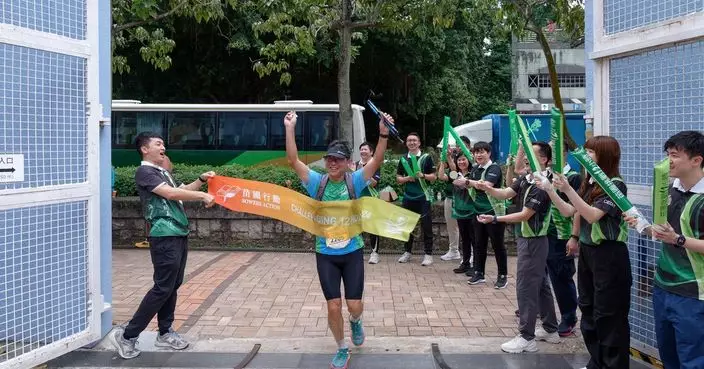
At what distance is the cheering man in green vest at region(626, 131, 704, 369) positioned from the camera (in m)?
3.52

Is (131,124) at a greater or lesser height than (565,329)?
greater

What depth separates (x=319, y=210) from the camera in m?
5.00

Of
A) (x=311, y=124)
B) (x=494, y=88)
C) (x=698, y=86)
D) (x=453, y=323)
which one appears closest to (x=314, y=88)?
(x=311, y=124)

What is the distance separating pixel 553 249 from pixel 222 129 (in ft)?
44.0

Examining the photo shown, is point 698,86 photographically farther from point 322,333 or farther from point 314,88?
point 314,88

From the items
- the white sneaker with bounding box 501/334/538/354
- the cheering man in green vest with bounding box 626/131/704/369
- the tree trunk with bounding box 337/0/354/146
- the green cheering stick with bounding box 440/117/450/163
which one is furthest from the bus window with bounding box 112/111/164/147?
the cheering man in green vest with bounding box 626/131/704/369

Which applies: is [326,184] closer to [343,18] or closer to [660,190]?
[660,190]

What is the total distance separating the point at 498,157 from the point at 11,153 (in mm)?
16634

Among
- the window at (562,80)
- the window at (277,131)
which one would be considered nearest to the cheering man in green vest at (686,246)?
the window at (277,131)

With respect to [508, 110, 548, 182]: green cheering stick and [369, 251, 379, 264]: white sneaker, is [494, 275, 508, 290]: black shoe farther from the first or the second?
[508, 110, 548, 182]: green cheering stick

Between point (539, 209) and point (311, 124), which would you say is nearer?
point (539, 209)

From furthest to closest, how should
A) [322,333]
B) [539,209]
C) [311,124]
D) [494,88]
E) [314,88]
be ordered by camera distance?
[494,88] → [314,88] → [311,124] → [322,333] → [539,209]

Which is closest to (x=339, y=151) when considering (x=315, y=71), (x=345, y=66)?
(x=345, y=66)

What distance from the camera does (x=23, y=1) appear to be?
468cm
